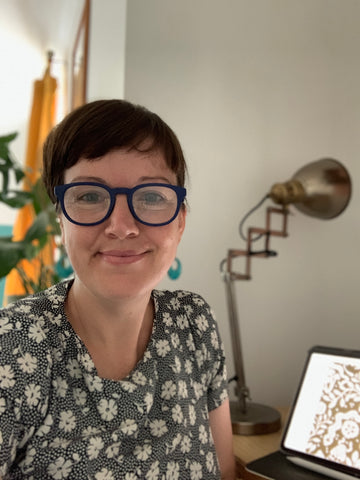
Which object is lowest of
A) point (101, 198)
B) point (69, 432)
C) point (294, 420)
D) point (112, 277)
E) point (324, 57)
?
point (294, 420)

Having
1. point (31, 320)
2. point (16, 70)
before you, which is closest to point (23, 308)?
point (31, 320)

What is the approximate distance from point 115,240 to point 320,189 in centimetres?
91

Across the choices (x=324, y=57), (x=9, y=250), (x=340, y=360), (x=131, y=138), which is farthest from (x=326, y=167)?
(x=9, y=250)

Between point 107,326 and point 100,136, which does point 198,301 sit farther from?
point 100,136

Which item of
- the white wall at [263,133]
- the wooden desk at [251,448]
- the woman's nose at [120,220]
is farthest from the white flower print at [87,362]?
the white wall at [263,133]

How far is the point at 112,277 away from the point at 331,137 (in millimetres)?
1240

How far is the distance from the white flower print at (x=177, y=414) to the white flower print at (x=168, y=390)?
0.02 metres

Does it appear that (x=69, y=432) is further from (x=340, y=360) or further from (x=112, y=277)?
(x=340, y=360)

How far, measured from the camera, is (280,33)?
68.0 inches

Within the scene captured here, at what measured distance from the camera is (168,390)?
91 cm

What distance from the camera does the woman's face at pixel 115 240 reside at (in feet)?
2.63

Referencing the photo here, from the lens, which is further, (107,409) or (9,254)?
(9,254)

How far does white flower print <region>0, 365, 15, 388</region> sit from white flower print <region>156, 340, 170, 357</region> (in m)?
0.29

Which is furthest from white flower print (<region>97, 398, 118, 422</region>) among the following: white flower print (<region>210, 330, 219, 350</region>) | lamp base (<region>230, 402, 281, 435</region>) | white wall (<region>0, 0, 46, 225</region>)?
white wall (<region>0, 0, 46, 225</region>)
